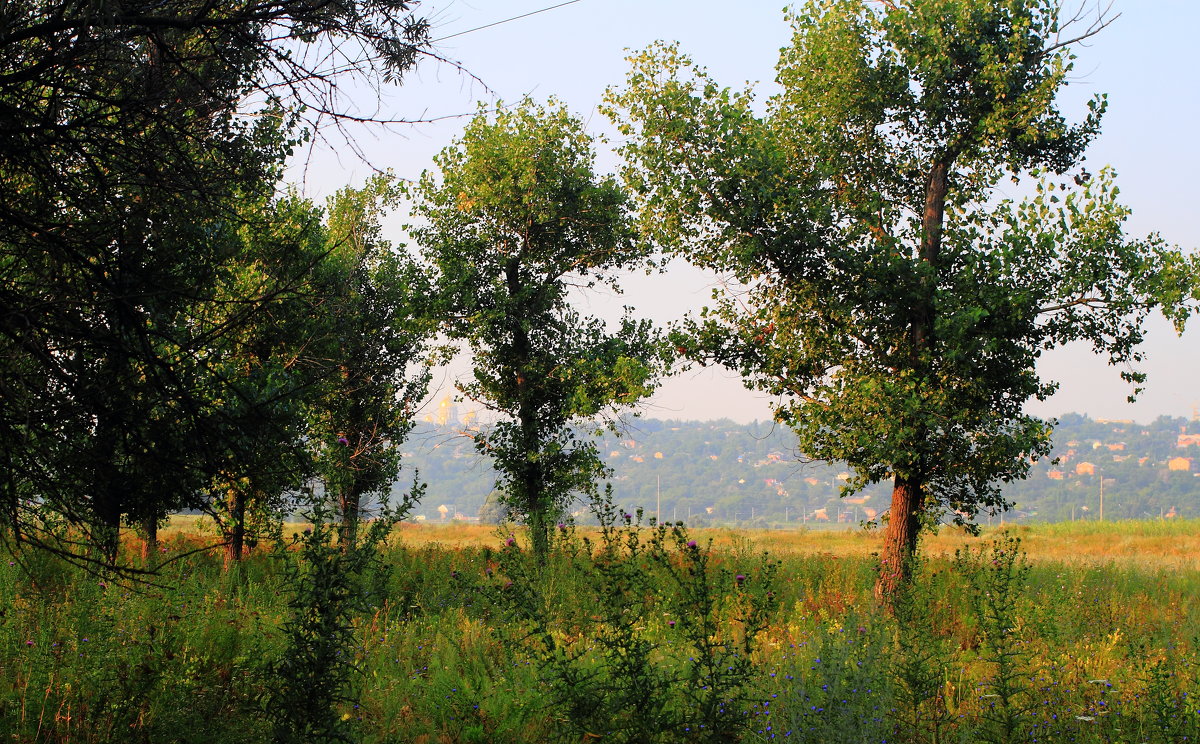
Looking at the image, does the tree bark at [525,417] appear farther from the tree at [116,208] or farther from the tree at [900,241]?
the tree at [116,208]

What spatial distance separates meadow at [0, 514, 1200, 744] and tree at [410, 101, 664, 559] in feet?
26.9

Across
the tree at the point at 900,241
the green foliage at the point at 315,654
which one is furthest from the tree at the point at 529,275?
the green foliage at the point at 315,654

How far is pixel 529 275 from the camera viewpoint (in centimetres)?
1947

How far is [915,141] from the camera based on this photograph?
1423cm

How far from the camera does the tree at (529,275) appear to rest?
60.5 feet

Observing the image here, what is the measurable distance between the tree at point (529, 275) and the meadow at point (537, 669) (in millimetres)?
8206

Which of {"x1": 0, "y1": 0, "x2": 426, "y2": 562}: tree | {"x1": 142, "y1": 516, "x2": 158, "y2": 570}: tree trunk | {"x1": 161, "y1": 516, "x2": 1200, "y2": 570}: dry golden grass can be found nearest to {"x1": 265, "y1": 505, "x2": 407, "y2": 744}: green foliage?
{"x1": 0, "y1": 0, "x2": 426, "y2": 562}: tree

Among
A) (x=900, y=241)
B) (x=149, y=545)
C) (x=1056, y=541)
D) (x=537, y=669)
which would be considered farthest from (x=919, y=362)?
(x=1056, y=541)

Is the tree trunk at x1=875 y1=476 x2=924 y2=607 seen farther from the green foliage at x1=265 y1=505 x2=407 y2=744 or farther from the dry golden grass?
the green foliage at x1=265 y1=505 x2=407 y2=744

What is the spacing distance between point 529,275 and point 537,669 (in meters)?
13.2

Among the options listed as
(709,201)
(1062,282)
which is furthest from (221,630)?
(1062,282)

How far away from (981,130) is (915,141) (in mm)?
1177

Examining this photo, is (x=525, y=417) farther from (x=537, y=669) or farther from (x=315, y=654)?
(x=315, y=654)

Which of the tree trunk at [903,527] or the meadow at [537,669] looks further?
the tree trunk at [903,527]
